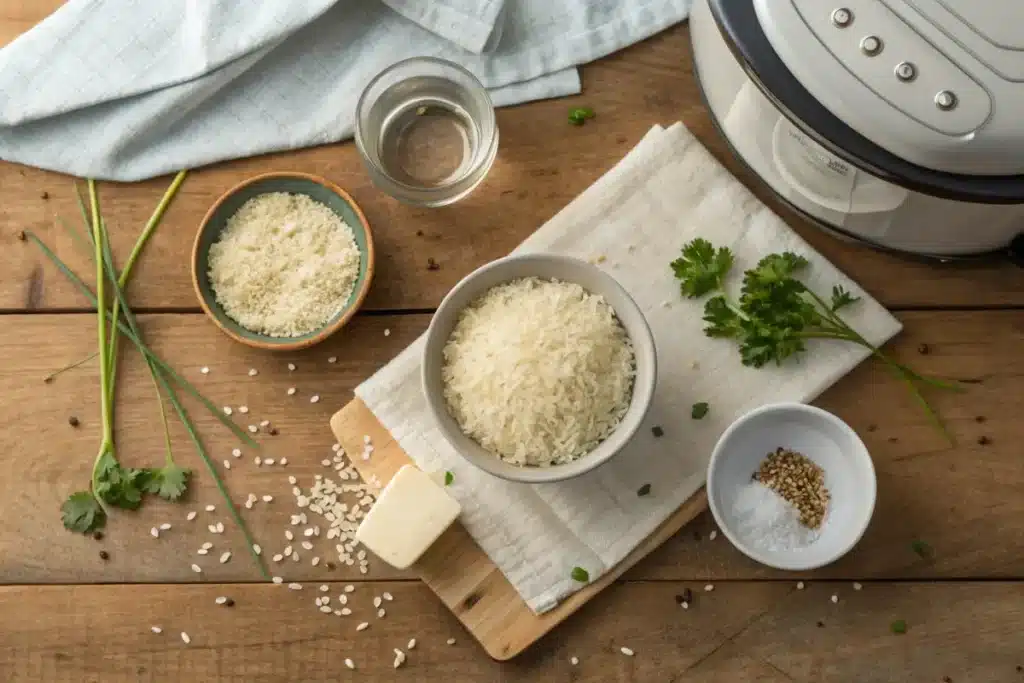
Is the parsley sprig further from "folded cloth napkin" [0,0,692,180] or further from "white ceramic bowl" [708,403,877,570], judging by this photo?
"folded cloth napkin" [0,0,692,180]

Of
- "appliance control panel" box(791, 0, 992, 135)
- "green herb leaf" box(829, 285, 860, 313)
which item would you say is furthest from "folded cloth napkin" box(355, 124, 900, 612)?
"appliance control panel" box(791, 0, 992, 135)

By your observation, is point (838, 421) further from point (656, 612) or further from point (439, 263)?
point (439, 263)

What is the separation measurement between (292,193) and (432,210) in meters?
0.20

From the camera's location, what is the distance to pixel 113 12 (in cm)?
141

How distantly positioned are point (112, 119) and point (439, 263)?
0.54 metres

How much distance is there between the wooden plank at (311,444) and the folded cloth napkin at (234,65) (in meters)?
0.27

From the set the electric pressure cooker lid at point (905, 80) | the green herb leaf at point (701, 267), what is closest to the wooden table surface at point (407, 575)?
the green herb leaf at point (701, 267)

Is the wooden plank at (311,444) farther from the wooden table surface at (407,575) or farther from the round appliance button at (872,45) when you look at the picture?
the round appliance button at (872,45)

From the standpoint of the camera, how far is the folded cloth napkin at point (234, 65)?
1.39 meters

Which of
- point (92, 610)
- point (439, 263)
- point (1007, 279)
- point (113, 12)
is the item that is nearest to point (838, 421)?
point (1007, 279)

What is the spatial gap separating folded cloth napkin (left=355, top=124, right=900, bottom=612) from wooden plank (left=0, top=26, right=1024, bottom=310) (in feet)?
0.16

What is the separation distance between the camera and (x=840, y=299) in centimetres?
132

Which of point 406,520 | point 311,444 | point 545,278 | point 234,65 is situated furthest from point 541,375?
point 234,65

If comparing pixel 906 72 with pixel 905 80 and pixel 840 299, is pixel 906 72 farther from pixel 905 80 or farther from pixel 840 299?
pixel 840 299
